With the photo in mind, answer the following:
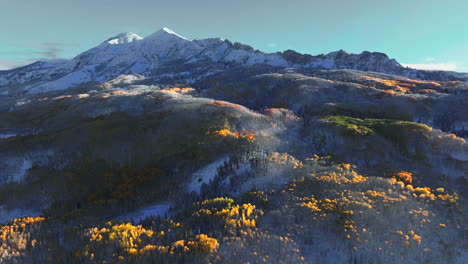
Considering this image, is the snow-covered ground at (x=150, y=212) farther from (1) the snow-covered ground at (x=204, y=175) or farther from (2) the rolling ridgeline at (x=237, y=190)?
(1) the snow-covered ground at (x=204, y=175)

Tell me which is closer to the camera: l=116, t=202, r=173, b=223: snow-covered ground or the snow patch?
l=116, t=202, r=173, b=223: snow-covered ground

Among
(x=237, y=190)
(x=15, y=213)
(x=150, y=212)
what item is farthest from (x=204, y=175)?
(x=15, y=213)

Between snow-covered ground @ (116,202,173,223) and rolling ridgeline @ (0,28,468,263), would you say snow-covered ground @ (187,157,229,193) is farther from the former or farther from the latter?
snow-covered ground @ (116,202,173,223)

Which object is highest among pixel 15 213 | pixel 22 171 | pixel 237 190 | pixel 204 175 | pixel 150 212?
pixel 237 190

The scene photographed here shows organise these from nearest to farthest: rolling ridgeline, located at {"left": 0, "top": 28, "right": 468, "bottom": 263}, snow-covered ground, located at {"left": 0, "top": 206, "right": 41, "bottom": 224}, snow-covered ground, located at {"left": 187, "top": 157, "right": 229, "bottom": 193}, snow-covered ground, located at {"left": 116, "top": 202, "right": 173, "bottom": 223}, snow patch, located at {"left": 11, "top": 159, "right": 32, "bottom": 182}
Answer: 1. rolling ridgeline, located at {"left": 0, "top": 28, "right": 468, "bottom": 263}
2. snow-covered ground, located at {"left": 116, "top": 202, "right": 173, "bottom": 223}
3. snow-covered ground, located at {"left": 0, "top": 206, "right": 41, "bottom": 224}
4. snow-covered ground, located at {"left": 187, "top": 157, "right": 229, "bottom": 193}
5. snow patch, located at {"left": 11, "top": 159, "right": 32, "bottom": 182}

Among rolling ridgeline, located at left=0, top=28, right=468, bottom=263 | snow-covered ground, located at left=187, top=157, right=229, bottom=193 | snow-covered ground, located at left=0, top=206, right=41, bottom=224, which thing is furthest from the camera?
snow-covered ground, located at left=187, top=157, right=229, bottom=193

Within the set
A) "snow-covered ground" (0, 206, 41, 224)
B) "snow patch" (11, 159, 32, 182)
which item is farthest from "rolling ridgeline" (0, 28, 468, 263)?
"snow patch" (11, 159, 32, 182)

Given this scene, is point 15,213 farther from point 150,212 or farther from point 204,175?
point 204,175

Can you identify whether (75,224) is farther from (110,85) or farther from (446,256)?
(110,85)
